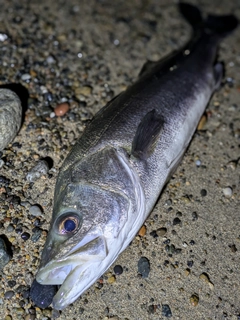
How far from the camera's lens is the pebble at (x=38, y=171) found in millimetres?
4152

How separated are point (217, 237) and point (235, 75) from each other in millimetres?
2875

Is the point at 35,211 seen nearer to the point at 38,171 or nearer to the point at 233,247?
the point at 38,171

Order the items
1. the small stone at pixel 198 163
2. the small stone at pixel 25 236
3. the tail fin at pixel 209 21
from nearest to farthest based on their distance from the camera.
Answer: the small stone at pixel 25 236 → the small stone at pixel 198 163 → the tail fin at pixel 209 21

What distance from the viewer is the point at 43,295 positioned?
11.2ft

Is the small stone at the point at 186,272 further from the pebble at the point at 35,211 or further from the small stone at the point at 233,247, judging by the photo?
the pebble at the point at 35,211

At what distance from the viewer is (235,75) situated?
5762mm

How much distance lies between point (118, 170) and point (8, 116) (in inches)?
61.0

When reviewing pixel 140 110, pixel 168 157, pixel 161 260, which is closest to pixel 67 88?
pixel 140 110

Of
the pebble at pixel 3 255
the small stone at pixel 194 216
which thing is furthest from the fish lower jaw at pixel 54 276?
the small stone at pixel 194 216

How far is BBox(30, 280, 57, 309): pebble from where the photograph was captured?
341 centimetres

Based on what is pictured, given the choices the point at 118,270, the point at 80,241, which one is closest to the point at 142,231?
the point at 118,270

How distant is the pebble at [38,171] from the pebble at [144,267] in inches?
58.3

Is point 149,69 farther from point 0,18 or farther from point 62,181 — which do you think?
point 0,18

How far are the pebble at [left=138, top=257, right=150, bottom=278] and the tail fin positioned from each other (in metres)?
3.72
